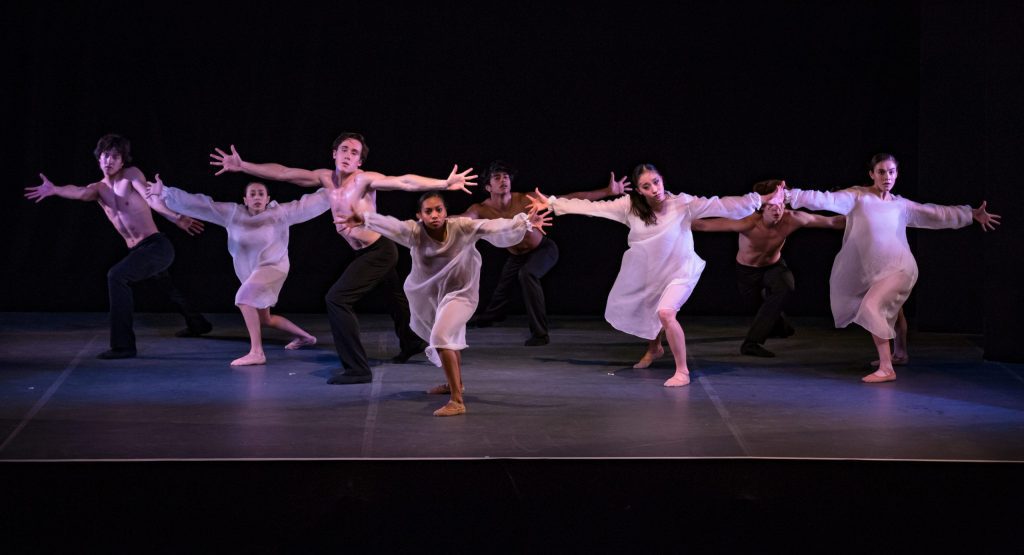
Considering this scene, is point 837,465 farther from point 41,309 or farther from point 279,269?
point 41,309

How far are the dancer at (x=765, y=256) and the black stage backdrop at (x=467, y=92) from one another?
157cm

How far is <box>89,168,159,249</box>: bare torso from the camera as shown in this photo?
827 centimetres

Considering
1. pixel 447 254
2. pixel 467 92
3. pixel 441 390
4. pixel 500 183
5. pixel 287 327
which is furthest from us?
pixel 467 92

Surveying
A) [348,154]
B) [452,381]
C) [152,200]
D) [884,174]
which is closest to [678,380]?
[452,381]

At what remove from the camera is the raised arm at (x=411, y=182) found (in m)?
6.61

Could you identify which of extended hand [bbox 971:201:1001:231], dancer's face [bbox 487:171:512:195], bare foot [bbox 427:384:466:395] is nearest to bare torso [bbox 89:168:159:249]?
dancer's face [bbox 487:171:512:195]

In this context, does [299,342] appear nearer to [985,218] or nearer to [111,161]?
[111,161]

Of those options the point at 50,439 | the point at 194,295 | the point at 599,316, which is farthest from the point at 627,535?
the point at 194,295

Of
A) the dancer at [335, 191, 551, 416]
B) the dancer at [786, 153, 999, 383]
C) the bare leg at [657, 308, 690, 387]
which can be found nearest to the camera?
the dancer at [335, 191, 551, 416]

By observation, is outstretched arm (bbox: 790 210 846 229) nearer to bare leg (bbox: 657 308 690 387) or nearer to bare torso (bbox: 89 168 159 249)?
bare leg (bbox: 657 308 690 387)

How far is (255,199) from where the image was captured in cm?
811

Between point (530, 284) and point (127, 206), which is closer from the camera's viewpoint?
point (127, 206)

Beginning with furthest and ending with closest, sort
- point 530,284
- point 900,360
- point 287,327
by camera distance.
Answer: point 530,284, point 287,327, point 900,360

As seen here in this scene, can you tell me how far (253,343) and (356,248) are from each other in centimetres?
91
